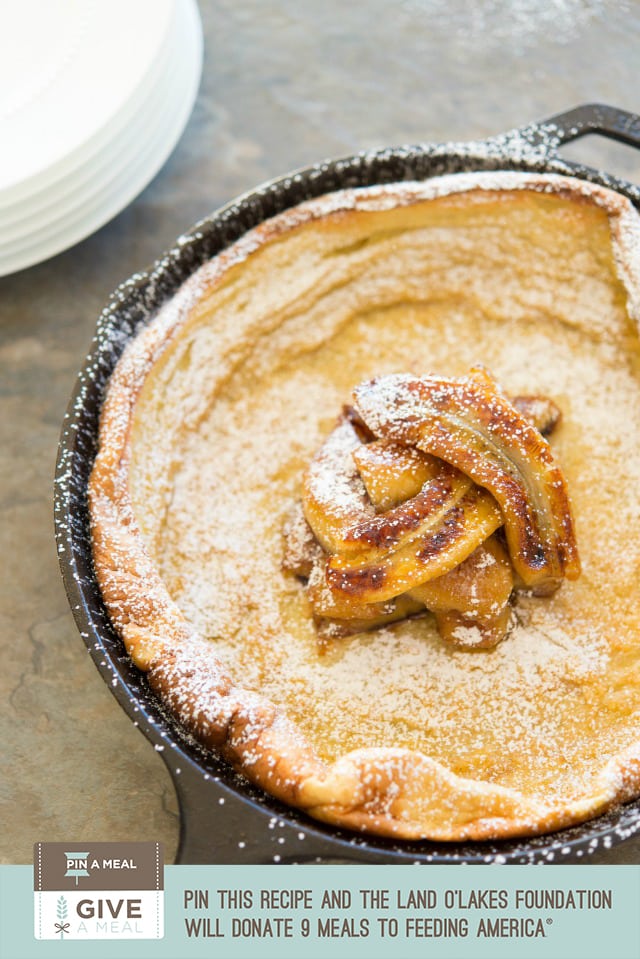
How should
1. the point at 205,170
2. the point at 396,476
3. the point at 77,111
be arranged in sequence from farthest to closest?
the point at 205,170
the point at 77,111
the point at 396,476

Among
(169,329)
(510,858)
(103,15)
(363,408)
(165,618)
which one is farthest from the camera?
(103,15)

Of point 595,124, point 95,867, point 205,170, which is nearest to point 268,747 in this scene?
point 95,867

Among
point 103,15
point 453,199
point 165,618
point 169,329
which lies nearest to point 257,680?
point 165,618

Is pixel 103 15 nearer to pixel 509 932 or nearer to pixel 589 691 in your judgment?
pixel 589 691

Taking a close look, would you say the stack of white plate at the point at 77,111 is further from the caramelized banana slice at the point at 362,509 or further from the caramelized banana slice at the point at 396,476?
the caramelized banana slice at the point at 396,476

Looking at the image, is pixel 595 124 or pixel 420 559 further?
pixel 595 124

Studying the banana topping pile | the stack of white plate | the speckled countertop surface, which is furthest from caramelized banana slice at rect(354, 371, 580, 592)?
the stack of white plate

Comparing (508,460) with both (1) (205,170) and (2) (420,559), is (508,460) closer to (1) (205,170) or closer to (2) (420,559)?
(2) (420,559)
